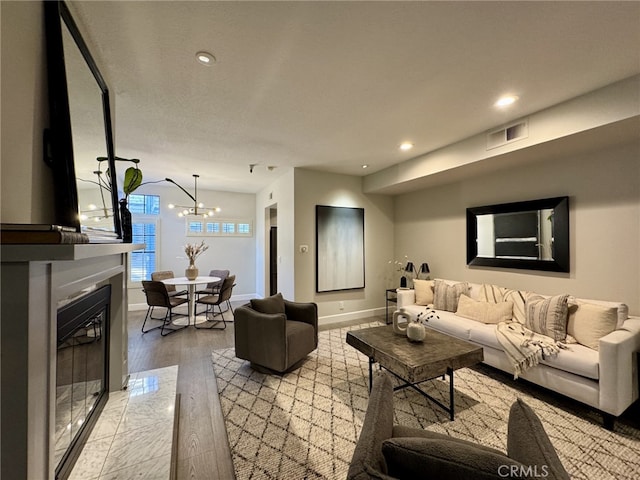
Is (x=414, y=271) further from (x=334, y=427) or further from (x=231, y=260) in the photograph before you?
(x=231, y=260)

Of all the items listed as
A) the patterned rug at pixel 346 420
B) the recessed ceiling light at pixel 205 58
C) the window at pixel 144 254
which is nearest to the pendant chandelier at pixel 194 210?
the window at pixel 144 254

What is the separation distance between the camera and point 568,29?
159 centimetres

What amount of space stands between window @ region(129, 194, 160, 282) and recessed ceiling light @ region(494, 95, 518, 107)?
6.52 metres

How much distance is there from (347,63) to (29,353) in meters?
2.29

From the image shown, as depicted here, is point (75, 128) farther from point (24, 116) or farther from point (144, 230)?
point (144, 230)


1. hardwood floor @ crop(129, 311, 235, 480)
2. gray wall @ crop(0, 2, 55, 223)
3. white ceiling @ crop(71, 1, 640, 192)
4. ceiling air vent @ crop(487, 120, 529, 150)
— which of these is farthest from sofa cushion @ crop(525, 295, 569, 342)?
gray wall @ crop(0, 2, 55, 223)

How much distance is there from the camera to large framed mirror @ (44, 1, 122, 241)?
1265 mm

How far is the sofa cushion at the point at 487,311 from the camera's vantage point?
3.10 meters

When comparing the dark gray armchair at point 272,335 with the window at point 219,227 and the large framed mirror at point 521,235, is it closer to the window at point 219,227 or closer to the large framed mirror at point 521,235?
the large framed mirror at point 521,235

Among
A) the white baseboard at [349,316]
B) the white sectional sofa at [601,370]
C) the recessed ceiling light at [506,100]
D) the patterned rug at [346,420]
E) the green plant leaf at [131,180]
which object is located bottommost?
the patterned rug at [346,420]

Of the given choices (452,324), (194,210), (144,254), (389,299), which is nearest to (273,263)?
(194,210)

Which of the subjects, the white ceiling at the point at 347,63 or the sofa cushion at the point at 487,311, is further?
the sofa cushion at the point at 487,311

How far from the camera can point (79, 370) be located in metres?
1.71

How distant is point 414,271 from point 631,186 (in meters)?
2.94
